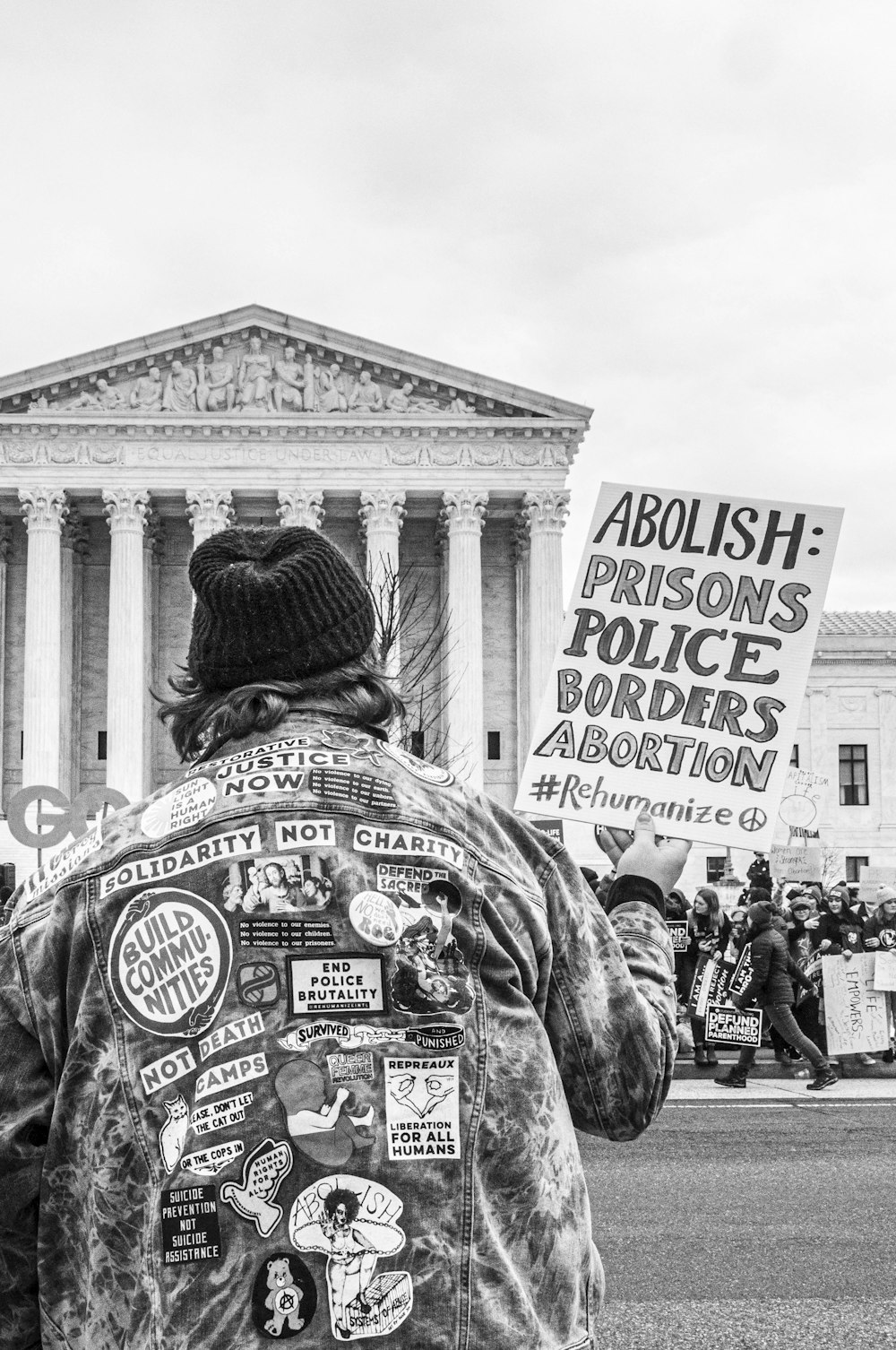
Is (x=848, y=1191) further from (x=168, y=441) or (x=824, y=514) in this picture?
(x=168, y=441)

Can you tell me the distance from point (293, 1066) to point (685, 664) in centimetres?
211

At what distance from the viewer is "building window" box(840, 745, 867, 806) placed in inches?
2338

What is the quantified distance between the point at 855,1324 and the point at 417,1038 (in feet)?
14.6

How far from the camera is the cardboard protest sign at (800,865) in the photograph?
95.3 feet

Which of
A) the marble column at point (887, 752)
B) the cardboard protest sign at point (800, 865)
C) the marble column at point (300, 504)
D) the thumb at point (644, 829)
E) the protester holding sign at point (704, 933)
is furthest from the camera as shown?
the marble column at point (887, 752)

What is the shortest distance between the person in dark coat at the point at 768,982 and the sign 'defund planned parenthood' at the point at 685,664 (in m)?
11.3

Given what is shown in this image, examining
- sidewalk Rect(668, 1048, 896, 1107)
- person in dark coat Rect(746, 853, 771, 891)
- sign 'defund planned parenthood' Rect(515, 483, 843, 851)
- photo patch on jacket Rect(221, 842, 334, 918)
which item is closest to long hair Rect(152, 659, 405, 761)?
photo patch on jacket Rect(221, 842, 334, 918)

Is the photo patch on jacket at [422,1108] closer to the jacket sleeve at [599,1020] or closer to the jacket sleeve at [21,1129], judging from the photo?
the jacket sleeve at [599,1020]

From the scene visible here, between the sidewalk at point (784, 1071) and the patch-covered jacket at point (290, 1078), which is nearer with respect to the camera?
the patch-covered jacket at point (290, 1078)

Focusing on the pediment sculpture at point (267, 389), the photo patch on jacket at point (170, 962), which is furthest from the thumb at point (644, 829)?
the pediment sculpture at point (267, 389)

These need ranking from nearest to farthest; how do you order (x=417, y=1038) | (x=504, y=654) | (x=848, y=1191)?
1. (x=417, y=1038)
2. (x=848, y=1191)
3. (x=504, y=654)

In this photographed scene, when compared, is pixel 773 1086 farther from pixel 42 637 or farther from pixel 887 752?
pixel 887 752

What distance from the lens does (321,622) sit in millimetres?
2312

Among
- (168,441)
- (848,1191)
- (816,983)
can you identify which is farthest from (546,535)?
(848,1191)
